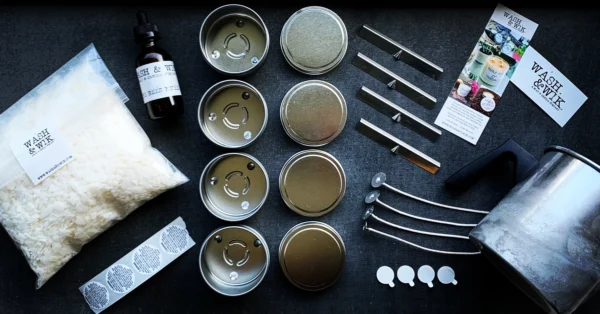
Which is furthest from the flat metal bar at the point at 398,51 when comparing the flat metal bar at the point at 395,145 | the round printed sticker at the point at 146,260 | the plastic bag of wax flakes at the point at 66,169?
the round printed sticker at the point at 146,260

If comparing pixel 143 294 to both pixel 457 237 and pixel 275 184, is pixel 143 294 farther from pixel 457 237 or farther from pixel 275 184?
pixel 457 237

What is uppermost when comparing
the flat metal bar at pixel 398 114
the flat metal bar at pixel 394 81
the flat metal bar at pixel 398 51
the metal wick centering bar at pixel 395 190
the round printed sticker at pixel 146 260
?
→ the flat metal bar at pixel 398 51

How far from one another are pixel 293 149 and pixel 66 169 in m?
0.47

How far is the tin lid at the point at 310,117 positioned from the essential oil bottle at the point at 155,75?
0.77 ft

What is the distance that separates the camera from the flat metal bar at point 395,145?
3.37ft

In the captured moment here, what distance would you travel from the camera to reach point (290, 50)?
3.30 ft

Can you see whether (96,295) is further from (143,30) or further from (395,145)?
(395,145)

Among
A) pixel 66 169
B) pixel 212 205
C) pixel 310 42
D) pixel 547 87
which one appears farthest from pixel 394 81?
pixel 66 169

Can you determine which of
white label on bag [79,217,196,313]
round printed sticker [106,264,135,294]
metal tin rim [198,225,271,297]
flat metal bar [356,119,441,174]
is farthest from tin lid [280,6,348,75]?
round printed sticker [106,264,135,294]

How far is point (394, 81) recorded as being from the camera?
1.03m

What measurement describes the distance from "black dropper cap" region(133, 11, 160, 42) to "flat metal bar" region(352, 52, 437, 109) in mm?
441

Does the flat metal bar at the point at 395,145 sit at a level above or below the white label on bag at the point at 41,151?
above

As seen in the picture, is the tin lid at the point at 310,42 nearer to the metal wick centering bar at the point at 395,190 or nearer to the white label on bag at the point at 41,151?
the metal wick centering bar at the point at 395,190

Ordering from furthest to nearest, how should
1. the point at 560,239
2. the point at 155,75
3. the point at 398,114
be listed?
the point at 398,114
the point at 155,75
the point at 560,239
